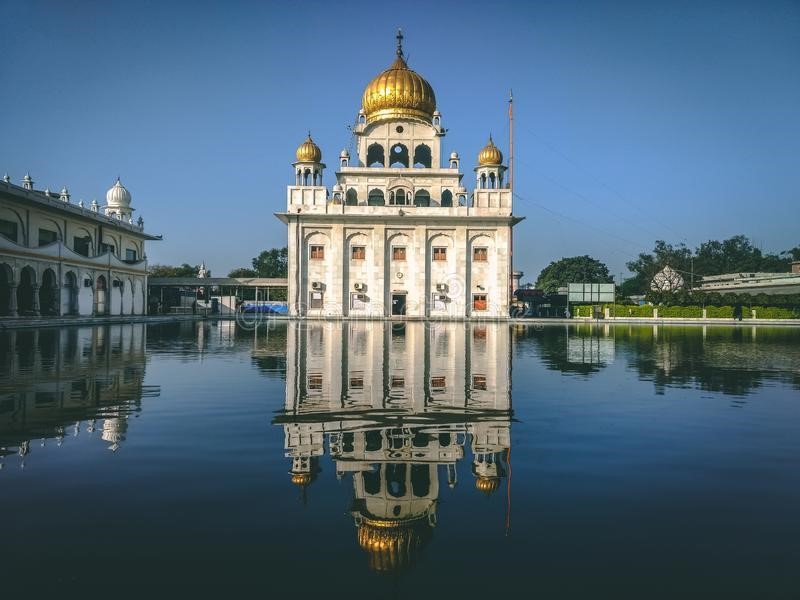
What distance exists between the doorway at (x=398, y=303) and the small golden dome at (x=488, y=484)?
119 feet

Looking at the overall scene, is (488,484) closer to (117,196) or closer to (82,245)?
(82,245)

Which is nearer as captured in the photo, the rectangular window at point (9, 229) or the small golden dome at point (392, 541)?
the small golden dome at point (392, 541)

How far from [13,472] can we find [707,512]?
5.75 metres

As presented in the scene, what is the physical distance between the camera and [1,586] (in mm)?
3039

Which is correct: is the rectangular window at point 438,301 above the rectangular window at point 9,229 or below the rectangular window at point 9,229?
below

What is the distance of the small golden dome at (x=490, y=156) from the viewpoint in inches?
1673

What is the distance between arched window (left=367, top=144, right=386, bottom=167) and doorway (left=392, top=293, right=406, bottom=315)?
10.7 m

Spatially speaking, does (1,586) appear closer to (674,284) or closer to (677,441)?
(677,441)

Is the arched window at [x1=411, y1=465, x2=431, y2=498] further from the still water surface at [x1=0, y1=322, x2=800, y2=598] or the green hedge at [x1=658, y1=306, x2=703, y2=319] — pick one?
the green hedge at [x1=658, y1=306, x2=703, y2=319]

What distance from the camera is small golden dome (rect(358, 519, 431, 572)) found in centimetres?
348

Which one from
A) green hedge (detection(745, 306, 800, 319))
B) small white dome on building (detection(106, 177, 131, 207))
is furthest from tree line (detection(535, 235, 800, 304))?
small white dome on building (detection(106, 177, 131, 207))

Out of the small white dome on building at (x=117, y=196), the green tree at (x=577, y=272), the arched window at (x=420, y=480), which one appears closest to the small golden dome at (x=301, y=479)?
the arched window at (x=420, y=480)

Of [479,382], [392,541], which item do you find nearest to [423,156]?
[479,382]

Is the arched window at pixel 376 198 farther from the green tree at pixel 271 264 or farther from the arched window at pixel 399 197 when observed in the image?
the green tree at pixel 271 264
